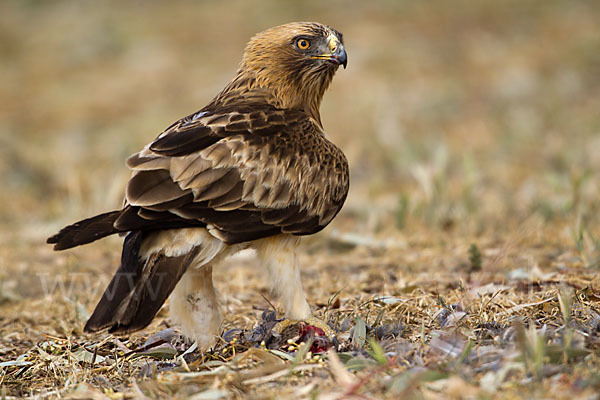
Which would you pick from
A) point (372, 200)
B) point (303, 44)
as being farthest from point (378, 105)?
point (303, 44)

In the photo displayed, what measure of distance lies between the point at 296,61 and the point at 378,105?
668 cm

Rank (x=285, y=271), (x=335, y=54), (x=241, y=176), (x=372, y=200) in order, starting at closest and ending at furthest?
(x=241, y=176)
(x=285, y=271)
(x=335, y=54)
(x=372, y=200)

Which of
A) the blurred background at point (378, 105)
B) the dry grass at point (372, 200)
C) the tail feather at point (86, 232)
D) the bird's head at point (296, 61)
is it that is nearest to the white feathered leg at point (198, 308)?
the dry grass at point (372, 200)

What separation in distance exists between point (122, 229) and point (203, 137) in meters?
0.64

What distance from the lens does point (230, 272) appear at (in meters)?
5.95

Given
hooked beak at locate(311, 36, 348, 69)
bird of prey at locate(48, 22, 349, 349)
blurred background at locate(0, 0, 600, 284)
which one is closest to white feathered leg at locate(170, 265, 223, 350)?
bird of prey at locate(48, 22, 349, 349)

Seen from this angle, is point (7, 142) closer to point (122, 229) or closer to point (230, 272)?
point (230, 272)

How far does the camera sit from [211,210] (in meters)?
3.67

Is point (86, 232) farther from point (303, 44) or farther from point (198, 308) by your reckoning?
point (303, 44)

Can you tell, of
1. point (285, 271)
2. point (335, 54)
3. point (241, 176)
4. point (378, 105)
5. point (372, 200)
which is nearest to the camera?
point (241, 176)

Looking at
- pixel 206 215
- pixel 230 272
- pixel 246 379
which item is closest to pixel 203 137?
pixel 206 215

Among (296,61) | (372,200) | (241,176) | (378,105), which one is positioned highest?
(296,61)

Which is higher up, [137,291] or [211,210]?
[211,210]

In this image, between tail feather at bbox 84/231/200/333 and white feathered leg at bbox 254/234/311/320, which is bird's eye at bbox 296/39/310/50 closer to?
white feathered leg at bbox 254/234/311/320
